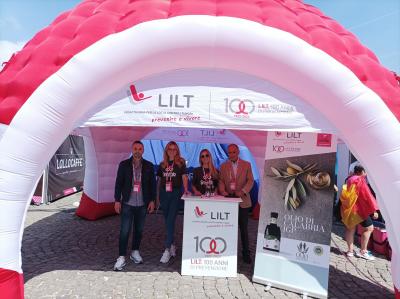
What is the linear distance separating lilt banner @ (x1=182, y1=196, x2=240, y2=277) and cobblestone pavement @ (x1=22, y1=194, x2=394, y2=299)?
0.46 ft

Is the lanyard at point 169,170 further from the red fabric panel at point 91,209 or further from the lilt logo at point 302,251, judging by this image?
the red fabric panel at point 91,209

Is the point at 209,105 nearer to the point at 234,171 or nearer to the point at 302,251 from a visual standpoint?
the point at 234,171

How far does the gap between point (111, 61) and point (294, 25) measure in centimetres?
186

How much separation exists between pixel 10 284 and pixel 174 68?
2615 millimetres

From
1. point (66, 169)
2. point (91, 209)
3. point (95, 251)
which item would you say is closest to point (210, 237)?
point (95, 251)

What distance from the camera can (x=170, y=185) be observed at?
16.0ft

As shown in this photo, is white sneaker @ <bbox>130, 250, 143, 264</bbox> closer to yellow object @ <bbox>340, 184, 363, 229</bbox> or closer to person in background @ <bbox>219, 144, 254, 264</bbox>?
person in background @ <bbox>219, 144, 254, 264</bbox>

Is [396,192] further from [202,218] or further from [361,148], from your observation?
[202,218]

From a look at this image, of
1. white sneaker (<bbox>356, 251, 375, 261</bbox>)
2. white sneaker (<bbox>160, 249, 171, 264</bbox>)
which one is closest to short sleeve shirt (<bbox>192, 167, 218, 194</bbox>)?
white sneaker (<bbox>160, 249, 171, 264</bbox>)

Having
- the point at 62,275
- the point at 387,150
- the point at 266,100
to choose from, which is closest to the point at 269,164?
the point at 266,100

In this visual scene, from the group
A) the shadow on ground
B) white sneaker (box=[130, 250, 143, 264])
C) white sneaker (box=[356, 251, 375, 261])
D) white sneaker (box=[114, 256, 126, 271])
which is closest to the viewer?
the shadow on ground

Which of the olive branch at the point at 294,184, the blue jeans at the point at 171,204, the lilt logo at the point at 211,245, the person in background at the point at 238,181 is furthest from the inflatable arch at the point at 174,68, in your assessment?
the lilt logo at the point at 211,245

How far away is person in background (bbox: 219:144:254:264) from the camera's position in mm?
4855

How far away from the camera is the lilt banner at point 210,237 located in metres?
4.46
